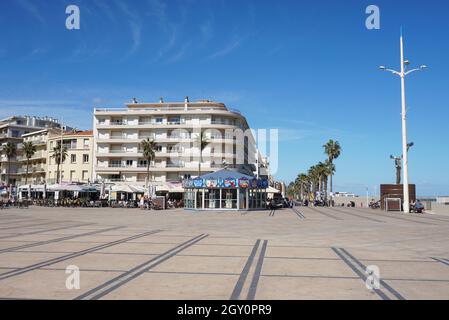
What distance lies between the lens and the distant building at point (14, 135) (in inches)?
3487

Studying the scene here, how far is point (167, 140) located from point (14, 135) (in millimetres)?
45820

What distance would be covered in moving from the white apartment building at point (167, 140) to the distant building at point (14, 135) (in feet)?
92.8

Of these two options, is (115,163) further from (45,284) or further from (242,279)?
(242,279)

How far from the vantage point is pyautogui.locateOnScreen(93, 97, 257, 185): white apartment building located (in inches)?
2601

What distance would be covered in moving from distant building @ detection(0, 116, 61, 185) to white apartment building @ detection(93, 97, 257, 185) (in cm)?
2829

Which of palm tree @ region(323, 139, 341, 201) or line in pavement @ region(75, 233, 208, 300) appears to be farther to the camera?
palm tree @ region(323, 139, 341, 201)

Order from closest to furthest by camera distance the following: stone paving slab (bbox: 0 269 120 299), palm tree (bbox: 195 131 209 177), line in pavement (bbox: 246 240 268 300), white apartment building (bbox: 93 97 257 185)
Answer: stone paving slab (bbox: 0 269 120 299) → line in pavement (bbox: 246 240 268 300) → palm tree (bbox: 195 131 209 177) → white apartment building (bbox: 93 97 257 185)

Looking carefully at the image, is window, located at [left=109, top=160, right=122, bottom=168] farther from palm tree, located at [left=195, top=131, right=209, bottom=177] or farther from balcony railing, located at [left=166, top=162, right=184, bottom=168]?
palm tree, located at [left=195, top=131, right=209, bottom=177]

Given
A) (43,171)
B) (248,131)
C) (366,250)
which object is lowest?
(366,250)

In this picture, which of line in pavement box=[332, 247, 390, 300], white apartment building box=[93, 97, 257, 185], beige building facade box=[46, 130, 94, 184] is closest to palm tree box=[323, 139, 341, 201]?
white apartment building box=[93, 97, 257, 185]

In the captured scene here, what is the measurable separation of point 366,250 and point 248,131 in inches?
2617
